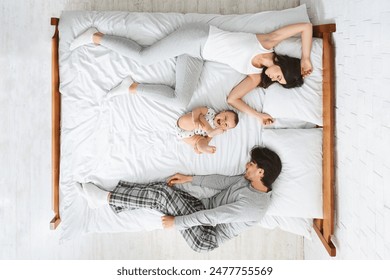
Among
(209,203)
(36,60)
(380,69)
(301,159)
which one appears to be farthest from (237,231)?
(36,60)

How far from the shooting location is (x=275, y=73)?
1938 mm

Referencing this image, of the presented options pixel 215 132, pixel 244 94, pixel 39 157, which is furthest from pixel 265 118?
pixel 39 157

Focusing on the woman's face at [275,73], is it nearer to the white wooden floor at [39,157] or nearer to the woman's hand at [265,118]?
the woman's hand at [265,118]

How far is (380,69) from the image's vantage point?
138cm

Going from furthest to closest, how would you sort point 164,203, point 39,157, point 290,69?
1. point 39,157
2. point 164,203
3. point 290,69

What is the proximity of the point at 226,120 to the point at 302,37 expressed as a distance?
23.1 inches

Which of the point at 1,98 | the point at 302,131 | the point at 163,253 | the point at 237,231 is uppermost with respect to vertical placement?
the point at 1,98

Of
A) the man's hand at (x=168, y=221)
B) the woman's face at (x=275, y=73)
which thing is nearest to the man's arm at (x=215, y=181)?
the man's hand at (x=168, y=221)

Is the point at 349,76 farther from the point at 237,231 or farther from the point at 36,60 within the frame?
the point at 36,60

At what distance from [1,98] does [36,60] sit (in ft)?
1.06

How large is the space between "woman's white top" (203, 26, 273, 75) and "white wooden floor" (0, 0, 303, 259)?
0.40m

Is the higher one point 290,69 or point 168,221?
point 290,69

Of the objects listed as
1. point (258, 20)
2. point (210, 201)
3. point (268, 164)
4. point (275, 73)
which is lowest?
point (210, 201)

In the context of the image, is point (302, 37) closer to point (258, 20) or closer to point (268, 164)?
point (258, 20)
